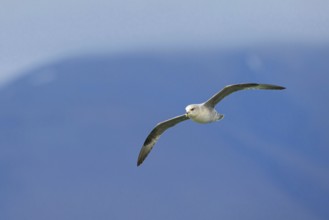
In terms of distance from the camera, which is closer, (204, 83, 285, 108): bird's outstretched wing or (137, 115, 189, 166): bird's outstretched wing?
(204, 83, 285, 108): bird's outstretched wing

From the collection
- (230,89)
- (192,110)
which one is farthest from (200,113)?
(230,89)

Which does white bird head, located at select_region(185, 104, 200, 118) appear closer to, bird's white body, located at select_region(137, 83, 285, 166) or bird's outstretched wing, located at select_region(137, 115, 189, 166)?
bird's white body, located at select_region(137, 83, 285, 166)

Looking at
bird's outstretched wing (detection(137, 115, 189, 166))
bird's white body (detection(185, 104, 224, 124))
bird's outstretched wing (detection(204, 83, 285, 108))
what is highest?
bird's outstretched wing (detection(137, 115, 189, 166))

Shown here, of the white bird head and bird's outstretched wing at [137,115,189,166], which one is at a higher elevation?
bird's outstretched wing at [137,115,189,166]

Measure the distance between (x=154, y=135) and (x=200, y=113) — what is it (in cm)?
369

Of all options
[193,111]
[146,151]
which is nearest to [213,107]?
[193,111]

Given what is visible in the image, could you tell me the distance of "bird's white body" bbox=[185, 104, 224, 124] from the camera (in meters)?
25.6

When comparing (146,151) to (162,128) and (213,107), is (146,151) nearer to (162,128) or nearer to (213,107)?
(162,128)

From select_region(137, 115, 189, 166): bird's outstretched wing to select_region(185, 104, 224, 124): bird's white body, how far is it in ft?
5.06

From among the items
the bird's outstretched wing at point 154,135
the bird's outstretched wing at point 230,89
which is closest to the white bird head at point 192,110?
the bird's outstretched wing at point 230,89

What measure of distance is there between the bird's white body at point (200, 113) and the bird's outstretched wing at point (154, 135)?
1543 millimetres

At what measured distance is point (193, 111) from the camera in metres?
25.6

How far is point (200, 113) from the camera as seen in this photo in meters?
25.7

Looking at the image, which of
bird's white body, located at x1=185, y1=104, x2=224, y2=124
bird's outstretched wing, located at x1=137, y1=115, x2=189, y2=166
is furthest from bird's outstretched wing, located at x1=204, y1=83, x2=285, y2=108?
bird's outstretched wing, located at x1=137, y1=115, x2=189, y2=166
